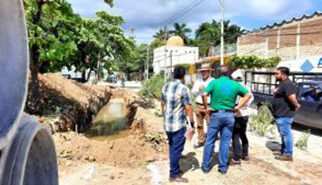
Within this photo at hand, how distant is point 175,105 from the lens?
5055 mm

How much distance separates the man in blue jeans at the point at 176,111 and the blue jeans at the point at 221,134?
532 mm

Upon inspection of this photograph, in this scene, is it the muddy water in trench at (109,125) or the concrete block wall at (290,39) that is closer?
the muddy water in trench at (109,125)

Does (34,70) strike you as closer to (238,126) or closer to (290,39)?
(238,126)

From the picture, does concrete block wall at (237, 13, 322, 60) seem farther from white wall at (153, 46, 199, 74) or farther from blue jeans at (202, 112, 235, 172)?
blue jeans at (202, 112, 235, 172)

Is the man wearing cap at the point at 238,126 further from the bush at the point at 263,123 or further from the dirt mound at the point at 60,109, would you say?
the dirt mound at the point at 60,109

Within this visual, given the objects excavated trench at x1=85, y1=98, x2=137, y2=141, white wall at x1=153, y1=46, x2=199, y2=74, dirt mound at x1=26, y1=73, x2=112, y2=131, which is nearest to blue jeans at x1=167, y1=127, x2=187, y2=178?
dirt mound at x1=26, y1=73, x2=112, y2=131

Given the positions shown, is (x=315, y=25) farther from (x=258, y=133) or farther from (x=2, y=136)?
(x=2, y=136)

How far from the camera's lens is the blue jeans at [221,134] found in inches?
210

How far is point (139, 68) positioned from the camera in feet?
245

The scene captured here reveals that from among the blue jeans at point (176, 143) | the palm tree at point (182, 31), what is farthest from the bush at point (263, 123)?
the palm tree at point (182, 31)

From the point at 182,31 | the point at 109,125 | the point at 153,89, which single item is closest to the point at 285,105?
the point at 109,125

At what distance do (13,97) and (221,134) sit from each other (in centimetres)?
409

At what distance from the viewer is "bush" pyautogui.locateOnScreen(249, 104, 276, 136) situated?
8875mm

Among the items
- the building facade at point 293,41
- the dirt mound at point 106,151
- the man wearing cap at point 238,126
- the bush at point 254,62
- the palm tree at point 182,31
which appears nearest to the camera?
the man wearing cap at point 238,126
